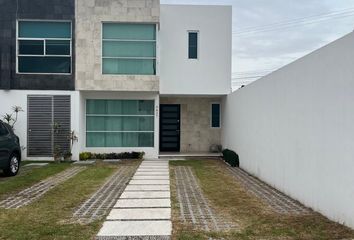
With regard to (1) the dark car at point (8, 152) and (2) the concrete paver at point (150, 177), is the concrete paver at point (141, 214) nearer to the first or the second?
(2) the concrete paver at point (150, 177)

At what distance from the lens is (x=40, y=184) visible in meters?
9.54

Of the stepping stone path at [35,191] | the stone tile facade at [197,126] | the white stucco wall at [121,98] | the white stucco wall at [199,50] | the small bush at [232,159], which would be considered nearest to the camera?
the stepping stone path at [35,191]

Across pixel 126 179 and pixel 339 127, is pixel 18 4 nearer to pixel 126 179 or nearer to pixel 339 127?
pixel 126 179

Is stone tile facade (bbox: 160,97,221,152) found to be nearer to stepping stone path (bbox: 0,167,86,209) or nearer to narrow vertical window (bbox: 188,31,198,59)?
narrow vertical window (bbox: 188,31,198,59)

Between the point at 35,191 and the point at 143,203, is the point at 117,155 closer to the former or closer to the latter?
the point at 35,191

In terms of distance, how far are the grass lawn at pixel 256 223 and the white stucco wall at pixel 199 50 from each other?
27.6ft

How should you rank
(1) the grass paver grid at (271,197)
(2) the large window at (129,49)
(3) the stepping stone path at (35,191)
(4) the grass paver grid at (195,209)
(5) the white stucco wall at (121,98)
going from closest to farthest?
(4) the grass paver grid at (195,209) < (1) the grass paver grid at (271,197) < (3) the stepping stone path at (35,191) < (2) the large window at (129,49) < (5) the white stucco wall at (121,98)

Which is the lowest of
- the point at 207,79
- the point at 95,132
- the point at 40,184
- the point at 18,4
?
the point at 40,184

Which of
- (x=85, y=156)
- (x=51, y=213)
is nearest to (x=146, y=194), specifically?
(x=51, y=213)

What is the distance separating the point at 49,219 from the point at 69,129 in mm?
9143

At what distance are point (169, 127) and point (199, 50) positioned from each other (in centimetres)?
405

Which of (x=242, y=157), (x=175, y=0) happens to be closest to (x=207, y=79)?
(x=175, y=0)

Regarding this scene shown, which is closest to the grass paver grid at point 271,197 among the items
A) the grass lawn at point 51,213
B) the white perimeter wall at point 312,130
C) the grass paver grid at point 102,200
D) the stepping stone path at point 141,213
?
the white perimeter wall at point 312,130

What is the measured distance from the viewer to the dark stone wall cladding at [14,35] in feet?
47.8
